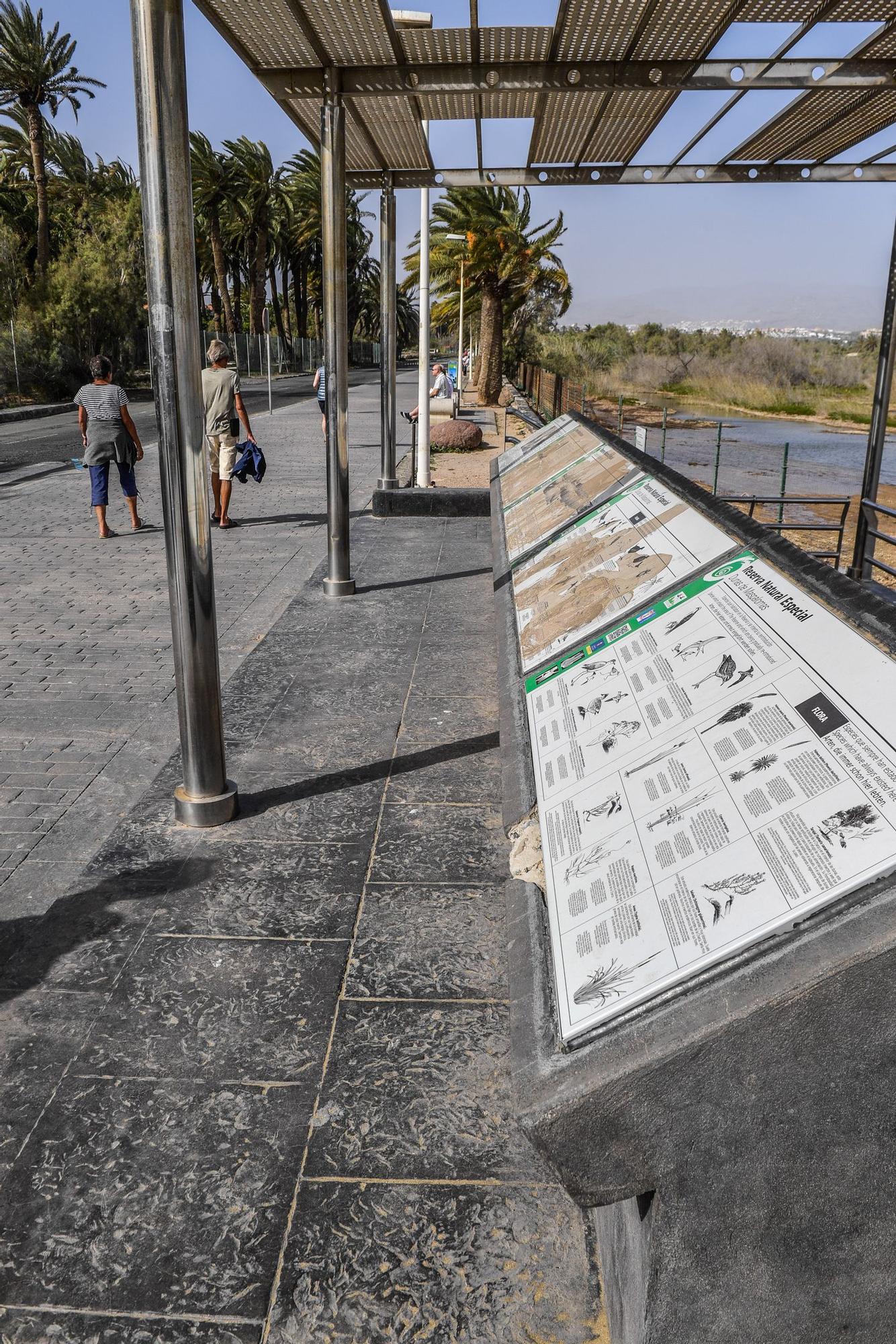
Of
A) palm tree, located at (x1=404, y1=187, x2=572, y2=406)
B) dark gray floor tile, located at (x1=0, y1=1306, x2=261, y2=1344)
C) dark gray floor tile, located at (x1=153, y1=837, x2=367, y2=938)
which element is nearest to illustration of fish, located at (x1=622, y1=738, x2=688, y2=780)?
dark gray floor tile, located at (x1=0, y1=1306, x2=261, y2=1344)

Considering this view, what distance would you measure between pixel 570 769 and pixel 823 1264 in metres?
1.10

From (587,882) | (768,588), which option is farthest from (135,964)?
(768,588)

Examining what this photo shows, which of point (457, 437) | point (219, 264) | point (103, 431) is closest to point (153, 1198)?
point (103, 431)

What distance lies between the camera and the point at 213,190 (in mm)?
49781

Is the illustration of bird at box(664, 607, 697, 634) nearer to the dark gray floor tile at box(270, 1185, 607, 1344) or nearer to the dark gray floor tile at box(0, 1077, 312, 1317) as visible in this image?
the dark gray floor tile at box(270, 1185, 607, 1344)

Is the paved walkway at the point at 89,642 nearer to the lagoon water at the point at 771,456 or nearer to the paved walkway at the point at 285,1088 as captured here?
the paved walkway at the point at 285,1088

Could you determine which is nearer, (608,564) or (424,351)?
(608,564)

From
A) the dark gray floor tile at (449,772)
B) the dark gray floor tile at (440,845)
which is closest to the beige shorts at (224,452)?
the dark gray floor tile at (449,772)

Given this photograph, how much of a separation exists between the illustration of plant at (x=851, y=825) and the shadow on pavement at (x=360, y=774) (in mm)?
2964

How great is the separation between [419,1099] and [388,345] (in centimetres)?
919

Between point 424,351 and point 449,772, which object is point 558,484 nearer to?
point 449,772

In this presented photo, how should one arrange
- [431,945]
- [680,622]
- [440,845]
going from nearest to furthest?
[680,622] < [431,945] < [440,845]

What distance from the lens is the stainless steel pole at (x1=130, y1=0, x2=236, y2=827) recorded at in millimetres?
3588

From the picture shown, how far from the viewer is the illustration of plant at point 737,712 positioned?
2057mm
